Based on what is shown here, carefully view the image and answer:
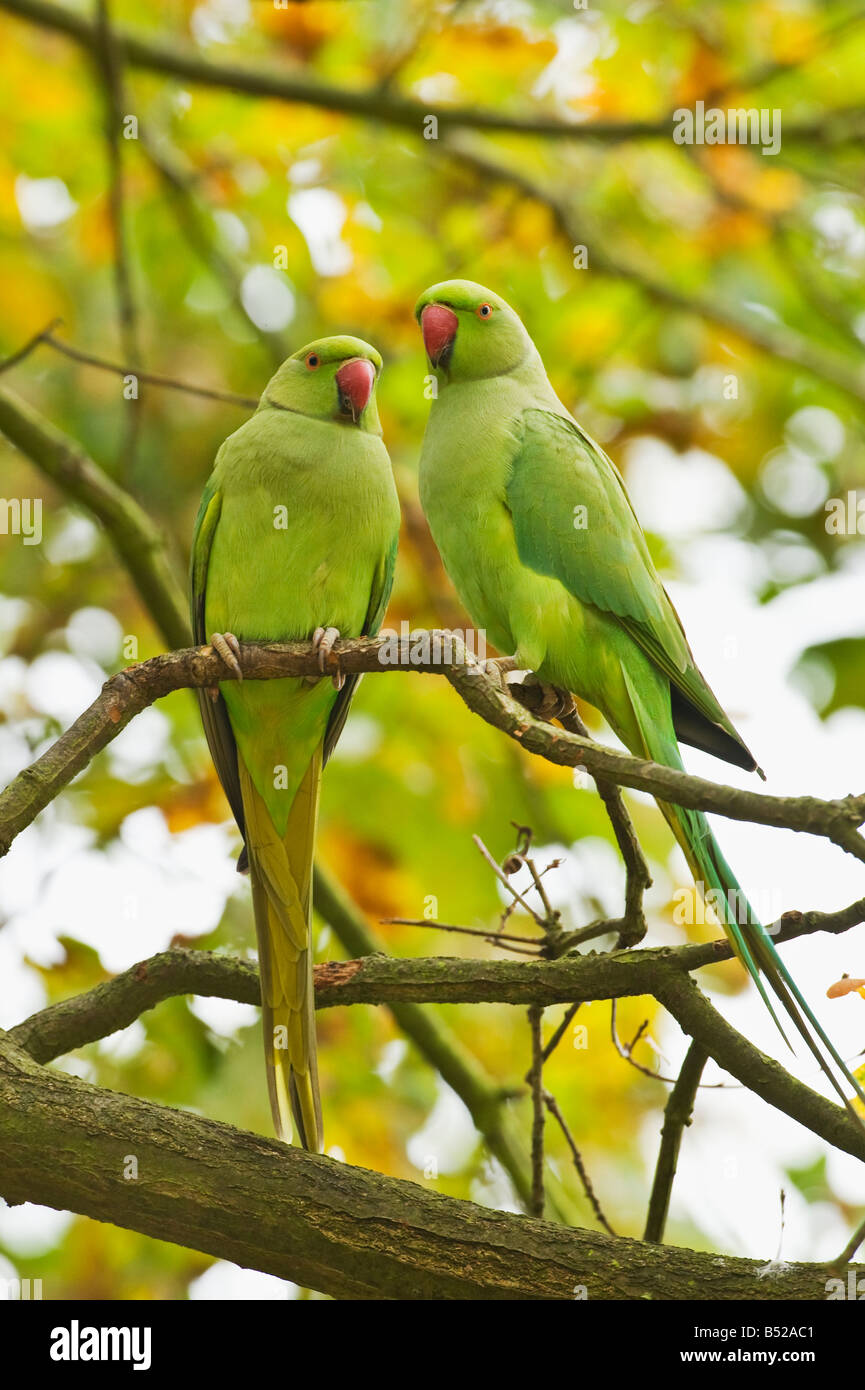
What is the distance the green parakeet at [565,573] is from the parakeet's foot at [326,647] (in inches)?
18.6

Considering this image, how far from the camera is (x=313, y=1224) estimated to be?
275cm

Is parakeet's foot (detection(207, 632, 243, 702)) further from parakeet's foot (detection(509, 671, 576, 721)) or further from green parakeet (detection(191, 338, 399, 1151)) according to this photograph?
parakeet's foot (detection(509, 671, 576, 721))

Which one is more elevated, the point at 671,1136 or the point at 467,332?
the point at 467,332

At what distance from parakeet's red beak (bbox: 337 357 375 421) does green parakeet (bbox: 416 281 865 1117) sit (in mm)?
267

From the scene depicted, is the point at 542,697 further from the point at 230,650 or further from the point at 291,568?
the point at 230,650

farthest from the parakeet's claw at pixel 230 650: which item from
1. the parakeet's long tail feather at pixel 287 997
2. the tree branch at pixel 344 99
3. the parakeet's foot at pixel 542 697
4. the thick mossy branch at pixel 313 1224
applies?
the tree branch at pixel 344 99

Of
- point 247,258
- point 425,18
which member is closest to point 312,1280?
point 425,18

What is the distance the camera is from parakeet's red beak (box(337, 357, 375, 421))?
398 centimetres

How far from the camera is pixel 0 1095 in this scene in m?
2.77

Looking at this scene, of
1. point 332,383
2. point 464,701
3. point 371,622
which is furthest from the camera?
point 371,622

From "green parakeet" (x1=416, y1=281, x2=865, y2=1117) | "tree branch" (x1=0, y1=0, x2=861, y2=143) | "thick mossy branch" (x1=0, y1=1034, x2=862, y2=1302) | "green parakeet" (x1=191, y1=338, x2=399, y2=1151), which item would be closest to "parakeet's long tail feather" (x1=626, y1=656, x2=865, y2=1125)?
"green parakeet" (x1=416, y1=281, x2=865, y2=1117)

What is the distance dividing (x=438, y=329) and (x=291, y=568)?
36.7 inches

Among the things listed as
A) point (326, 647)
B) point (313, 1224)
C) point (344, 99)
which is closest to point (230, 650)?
point (326, 647)

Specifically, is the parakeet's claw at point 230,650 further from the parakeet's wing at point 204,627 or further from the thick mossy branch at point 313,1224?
the thick mossy branch at point 313,1224
